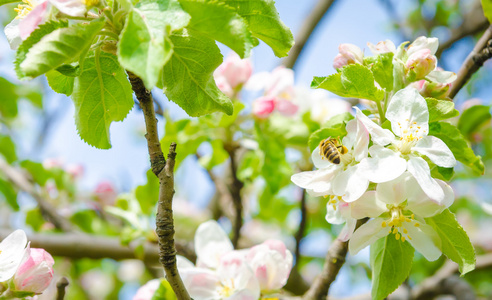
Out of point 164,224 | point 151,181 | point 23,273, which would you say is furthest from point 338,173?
point 151,181

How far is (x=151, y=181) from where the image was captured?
6.16 feet

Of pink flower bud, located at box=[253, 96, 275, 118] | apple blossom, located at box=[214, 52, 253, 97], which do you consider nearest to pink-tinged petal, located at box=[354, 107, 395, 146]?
pink flower bud, located at box=[253, 96, 275, 118]

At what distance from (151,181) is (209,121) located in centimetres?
34

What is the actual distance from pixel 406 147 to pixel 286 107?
102 cm

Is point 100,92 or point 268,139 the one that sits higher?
point 100,92

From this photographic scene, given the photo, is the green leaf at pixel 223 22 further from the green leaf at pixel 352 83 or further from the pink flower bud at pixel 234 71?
the pink flower bud at pixel 234 71

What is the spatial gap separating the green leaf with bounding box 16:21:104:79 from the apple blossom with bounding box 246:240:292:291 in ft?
2.28

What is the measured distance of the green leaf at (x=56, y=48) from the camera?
29.6 inches

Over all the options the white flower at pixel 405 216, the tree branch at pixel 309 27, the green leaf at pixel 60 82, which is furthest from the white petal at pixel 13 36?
the tree branch at pixel 309 27

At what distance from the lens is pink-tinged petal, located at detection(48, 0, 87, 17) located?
0.81 metres

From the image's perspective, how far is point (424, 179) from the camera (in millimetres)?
869

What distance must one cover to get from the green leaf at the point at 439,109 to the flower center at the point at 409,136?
0.07 metres

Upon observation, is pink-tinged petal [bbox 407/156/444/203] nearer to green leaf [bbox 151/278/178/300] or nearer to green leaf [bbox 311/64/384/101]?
green leaf [bbox 311/64/384/101]

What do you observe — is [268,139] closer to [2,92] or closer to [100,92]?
[100,92]
